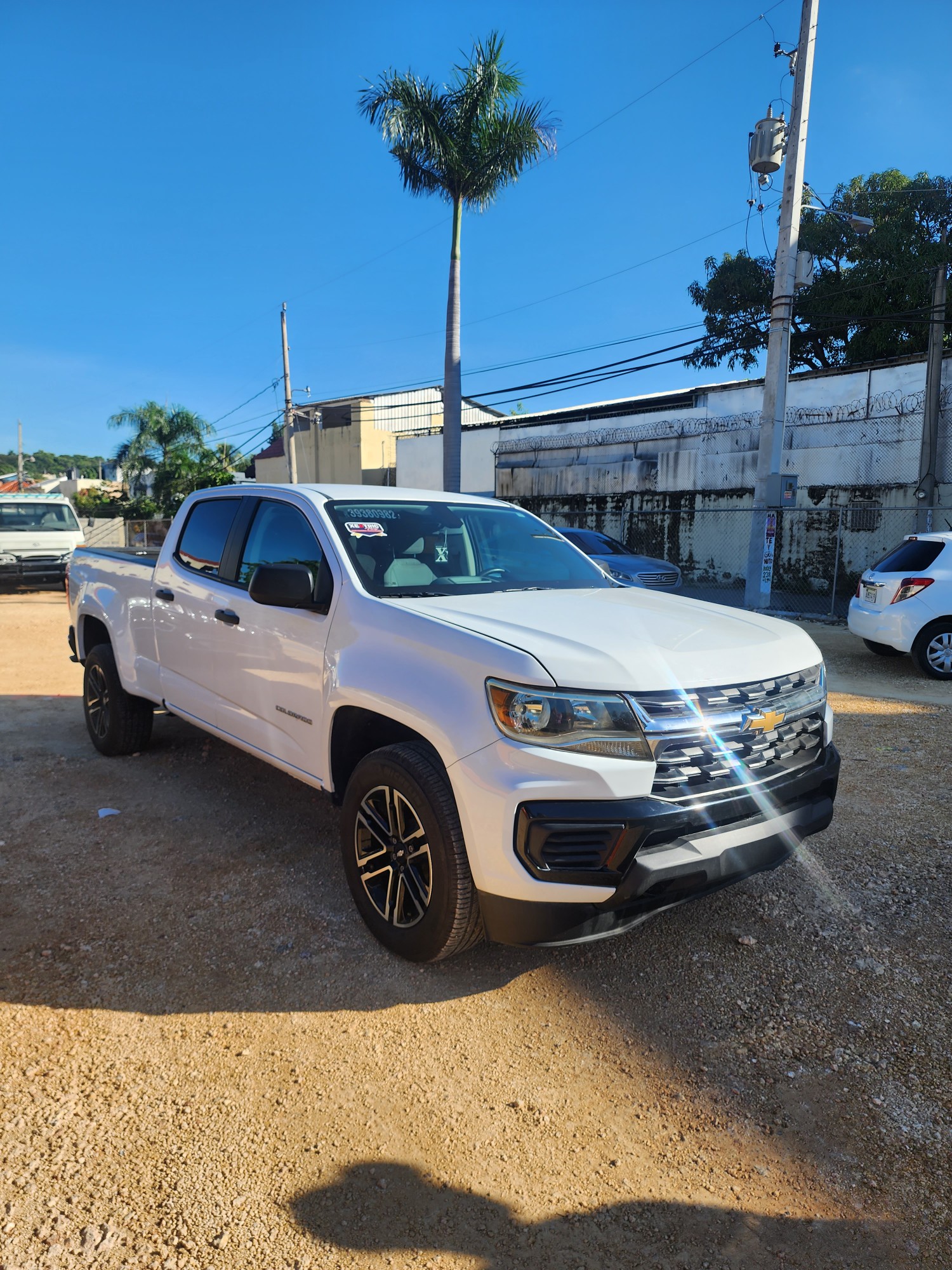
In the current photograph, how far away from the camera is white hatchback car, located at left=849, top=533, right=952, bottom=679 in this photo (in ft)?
26.4

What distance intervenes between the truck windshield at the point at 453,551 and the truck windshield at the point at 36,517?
1452 centimetres

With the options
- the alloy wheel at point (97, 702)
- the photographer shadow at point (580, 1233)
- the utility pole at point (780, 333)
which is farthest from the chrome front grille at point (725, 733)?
the utility pole at point (780, 333)

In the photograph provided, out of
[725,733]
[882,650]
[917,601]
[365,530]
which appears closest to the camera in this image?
[725,733]

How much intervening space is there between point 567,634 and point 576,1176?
1556mm

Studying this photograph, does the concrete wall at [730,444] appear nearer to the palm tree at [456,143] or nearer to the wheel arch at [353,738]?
the palm tree at [456,143]

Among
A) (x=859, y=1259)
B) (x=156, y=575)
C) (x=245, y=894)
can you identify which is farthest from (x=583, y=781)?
(x=156, y=575)

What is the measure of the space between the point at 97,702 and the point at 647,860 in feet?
14.4

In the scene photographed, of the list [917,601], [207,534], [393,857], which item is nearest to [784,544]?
[917,601]

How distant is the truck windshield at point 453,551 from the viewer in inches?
136

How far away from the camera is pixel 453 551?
3832 mm

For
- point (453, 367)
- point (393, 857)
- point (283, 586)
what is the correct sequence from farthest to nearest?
point (453, 367), point (283, 586), point (393, 857)

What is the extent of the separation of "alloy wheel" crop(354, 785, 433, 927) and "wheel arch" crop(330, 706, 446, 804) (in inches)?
9.1

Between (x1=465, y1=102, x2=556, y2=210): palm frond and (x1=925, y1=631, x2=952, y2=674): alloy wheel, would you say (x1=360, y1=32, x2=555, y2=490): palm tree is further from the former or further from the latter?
(x1=925, y1=631, x2=952, y2=674): alloy wheel

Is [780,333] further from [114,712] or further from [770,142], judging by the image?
[114,712]
